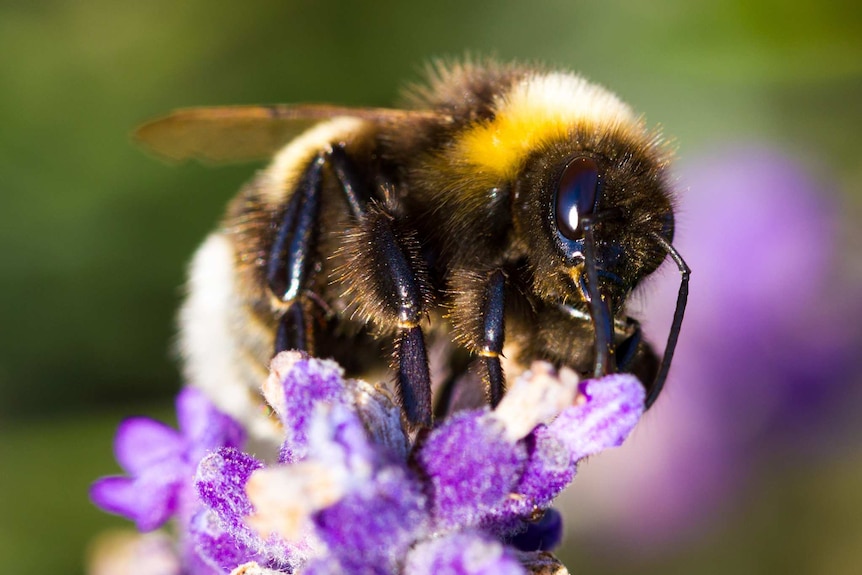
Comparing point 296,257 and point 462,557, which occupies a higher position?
point 296,257

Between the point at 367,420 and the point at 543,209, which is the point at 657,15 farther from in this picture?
the point at 367,420

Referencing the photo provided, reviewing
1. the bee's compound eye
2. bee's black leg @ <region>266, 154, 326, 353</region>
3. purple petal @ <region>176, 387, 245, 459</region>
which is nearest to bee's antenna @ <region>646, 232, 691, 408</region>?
the bee's compound eye

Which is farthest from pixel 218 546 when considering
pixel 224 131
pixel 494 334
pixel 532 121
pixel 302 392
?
pixel 224 131

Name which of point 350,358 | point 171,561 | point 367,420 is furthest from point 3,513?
point 367,420

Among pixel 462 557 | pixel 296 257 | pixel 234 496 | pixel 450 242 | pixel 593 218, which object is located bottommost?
pixel 234 496

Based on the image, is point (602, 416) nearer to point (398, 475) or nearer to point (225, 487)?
point (398, 475)

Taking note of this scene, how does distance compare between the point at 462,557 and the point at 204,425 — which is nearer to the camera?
the point at 462,557

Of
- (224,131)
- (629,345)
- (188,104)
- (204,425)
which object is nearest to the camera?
(629,345)

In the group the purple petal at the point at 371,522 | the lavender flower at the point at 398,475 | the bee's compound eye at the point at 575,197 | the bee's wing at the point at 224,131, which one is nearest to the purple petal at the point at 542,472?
the lavender flower at the point at 398,475
